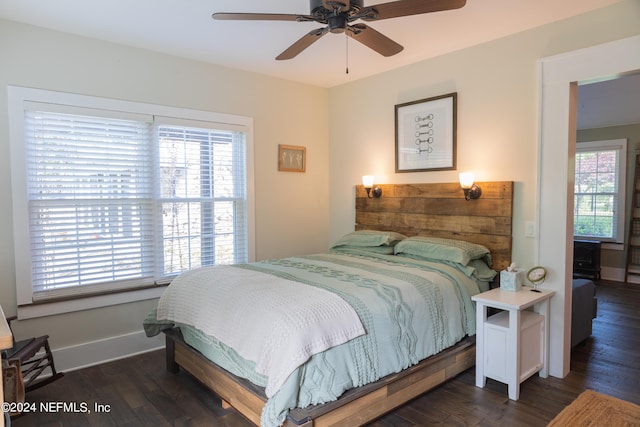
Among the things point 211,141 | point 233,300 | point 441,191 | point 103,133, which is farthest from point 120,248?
point 441,191

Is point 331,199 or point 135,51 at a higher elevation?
point 135,51

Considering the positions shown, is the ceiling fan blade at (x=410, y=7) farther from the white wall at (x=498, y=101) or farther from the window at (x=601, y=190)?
the window at (x=601, y=190)

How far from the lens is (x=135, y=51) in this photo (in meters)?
3.46

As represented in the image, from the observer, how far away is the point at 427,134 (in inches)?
152

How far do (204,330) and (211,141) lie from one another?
2109mm

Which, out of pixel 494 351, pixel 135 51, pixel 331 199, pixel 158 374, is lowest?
pixel 158 374

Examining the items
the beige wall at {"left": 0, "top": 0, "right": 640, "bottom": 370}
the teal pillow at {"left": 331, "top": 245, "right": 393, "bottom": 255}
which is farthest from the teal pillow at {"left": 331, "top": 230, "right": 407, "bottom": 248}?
the beige wall at {"left": 0, "top": 0, "right": 640, "bottom": 370}

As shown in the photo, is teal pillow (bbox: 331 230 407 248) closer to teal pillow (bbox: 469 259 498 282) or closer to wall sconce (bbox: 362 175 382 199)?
wall sconce (bbox: 362 175 382 199)

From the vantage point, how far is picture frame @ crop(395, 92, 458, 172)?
3686mm

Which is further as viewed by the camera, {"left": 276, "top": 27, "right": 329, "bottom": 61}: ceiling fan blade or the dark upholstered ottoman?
the dark upholstered ottoman

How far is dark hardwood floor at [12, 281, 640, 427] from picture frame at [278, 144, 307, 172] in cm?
229

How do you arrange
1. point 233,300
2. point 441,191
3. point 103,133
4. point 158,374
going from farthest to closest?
point 441,191
point 103,133
point 158,374
point 233,300

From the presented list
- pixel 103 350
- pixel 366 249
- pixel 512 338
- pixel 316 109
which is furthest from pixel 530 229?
pixel 103 350

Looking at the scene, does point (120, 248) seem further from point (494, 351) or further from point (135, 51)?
point (494, 351)
